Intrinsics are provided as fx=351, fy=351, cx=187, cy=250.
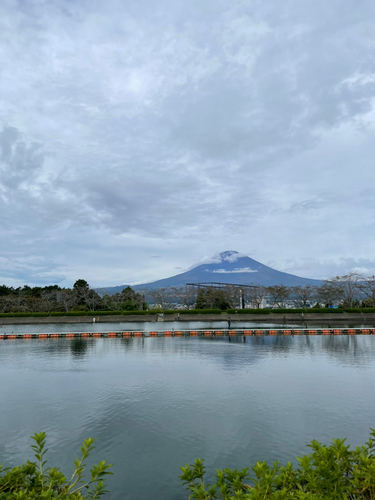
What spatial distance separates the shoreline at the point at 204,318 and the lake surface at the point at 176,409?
1565 inches

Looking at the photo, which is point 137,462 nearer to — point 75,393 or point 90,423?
point 90,423

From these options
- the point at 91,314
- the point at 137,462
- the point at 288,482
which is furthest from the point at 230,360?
the point at 91,314

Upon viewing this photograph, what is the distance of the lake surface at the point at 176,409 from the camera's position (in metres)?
9.05

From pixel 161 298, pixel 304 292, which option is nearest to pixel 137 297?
pixel 161 298

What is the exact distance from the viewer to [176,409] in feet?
41.7

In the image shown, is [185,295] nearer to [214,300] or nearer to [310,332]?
[214,300]

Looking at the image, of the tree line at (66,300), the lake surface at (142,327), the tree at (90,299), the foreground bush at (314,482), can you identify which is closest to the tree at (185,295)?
the tree line at (66,300)

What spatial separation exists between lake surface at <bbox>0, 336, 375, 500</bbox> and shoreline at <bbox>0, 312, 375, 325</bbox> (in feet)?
130

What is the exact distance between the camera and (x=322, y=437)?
9.98 metres

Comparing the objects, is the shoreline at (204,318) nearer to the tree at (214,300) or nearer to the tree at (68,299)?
the tree at (68,299)

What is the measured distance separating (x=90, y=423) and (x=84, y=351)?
1864 centimetres

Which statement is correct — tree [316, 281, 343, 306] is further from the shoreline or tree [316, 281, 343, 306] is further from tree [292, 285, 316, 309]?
the shoreline

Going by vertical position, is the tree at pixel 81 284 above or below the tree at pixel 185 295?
above

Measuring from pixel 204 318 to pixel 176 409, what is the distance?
53.8m
